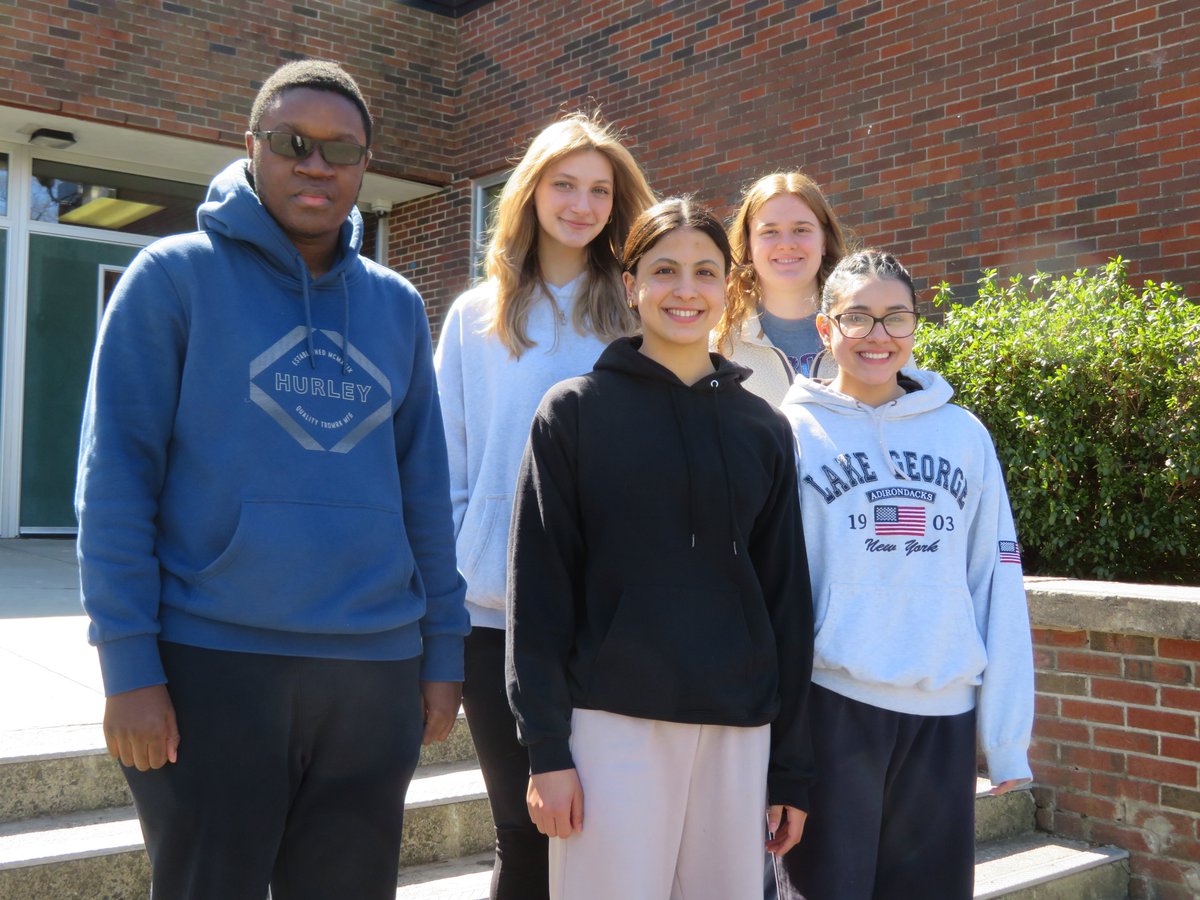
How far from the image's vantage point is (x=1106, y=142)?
629 centimetres

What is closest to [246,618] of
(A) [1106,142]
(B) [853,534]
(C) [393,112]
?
(B) [853,534]

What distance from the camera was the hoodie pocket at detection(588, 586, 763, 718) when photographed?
212 centimetres

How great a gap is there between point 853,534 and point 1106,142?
474 cm

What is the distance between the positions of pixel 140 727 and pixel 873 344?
1663 mm

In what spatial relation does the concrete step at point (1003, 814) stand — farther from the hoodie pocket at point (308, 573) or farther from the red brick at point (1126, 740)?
the hoodie pocket at point (308, 573)

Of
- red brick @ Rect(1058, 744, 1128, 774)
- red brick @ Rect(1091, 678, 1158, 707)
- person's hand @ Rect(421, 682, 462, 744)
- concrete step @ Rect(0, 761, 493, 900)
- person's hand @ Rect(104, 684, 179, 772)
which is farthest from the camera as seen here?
red brick @ Rect(1058, 744, 1128, 774)

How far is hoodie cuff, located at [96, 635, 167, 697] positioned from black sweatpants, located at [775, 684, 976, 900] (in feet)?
4.27

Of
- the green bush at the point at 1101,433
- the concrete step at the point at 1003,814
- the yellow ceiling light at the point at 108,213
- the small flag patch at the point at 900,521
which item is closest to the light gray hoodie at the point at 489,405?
the small flag patch at the point at 900,521

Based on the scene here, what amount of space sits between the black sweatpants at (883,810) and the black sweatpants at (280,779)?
84 centimetres

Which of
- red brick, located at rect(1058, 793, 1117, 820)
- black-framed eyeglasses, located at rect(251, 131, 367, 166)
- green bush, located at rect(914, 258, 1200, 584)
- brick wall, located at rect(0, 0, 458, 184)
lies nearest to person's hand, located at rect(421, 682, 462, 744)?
black-framed eyeglasses, located at rect(251, 131, 367, 166)

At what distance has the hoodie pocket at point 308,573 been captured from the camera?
1.86 m

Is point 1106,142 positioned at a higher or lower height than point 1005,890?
higher

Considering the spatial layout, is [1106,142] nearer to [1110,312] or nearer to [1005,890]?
[1110,312]

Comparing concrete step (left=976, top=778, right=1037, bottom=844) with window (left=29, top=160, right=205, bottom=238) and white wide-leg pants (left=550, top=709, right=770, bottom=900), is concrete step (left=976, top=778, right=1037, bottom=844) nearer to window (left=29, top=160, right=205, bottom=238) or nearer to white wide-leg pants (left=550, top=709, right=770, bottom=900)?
white wide-leg pants (left=550, top=709, right=770, bottom=900)
